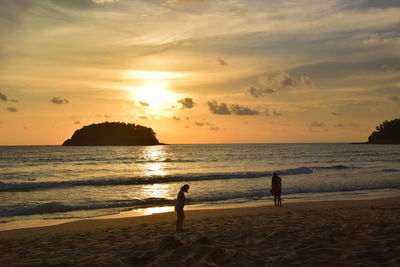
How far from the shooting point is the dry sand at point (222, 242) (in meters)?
9.12

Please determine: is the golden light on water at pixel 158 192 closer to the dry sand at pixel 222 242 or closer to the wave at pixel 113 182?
the wave at pixel 113 182

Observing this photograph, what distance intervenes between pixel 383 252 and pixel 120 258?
6695mm

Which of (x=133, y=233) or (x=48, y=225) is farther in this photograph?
(x=48, y=225)

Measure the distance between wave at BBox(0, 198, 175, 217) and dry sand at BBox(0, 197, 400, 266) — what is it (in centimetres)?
538

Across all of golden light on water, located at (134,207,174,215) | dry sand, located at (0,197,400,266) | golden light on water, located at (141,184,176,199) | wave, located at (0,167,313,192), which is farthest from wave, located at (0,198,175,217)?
wave, located at (0,167,313,192)

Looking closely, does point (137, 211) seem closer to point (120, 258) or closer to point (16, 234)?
point (16, 234)

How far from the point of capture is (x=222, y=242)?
434 inches

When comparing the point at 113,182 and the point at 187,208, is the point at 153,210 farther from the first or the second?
the point at 113,182

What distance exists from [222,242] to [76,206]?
14.2 metres

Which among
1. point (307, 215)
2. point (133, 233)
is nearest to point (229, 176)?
point (307, 215)

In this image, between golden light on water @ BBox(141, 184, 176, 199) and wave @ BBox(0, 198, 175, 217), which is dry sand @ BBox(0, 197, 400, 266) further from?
golden light on water @ BBox(141, 184, 176, 199)

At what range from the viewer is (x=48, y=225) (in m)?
16.5

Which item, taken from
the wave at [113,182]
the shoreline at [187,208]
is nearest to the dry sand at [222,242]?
the shoreline at [187,208]

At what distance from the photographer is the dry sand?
9.12 m
